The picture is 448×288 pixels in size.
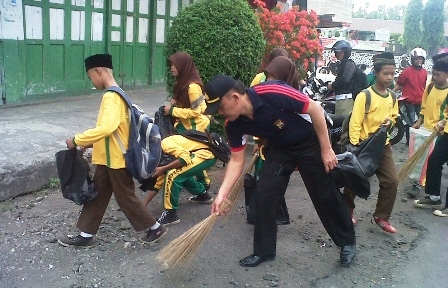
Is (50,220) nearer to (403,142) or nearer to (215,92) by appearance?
(215,92)

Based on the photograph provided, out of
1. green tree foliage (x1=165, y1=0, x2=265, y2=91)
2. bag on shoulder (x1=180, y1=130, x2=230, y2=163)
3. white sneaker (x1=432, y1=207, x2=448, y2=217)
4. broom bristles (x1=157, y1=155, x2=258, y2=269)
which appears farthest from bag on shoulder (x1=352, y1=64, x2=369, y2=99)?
broom bristles (x1=157, y1=155, x2=258, y2=269)

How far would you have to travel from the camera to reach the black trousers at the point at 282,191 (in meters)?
3.85

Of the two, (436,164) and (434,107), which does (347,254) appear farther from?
(434,107)

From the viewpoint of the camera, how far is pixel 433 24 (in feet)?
144

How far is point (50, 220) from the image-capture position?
456 cm

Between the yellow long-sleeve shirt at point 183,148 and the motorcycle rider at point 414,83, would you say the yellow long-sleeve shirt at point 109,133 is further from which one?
the motorcycle rider at point 414,83

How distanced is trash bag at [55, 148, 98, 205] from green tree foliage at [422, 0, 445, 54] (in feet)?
149

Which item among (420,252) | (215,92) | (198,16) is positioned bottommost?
(420,252)

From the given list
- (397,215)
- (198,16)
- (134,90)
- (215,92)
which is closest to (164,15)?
(134,90)

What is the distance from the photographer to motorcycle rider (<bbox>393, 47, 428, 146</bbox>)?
28.8 feet

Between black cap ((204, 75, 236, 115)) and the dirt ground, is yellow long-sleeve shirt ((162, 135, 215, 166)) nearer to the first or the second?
the dirt ground

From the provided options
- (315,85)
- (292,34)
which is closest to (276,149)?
(292,34)

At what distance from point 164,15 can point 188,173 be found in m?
7.13

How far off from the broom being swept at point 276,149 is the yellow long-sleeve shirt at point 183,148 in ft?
2.73
